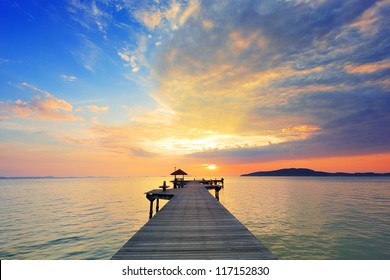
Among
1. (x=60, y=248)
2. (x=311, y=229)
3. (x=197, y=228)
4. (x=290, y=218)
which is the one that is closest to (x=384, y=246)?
(x=311, y=229)

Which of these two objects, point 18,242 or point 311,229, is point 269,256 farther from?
point 18,242

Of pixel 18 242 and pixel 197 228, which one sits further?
pixel 18 242

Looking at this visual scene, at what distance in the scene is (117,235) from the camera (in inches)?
748

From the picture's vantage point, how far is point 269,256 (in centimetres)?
559
